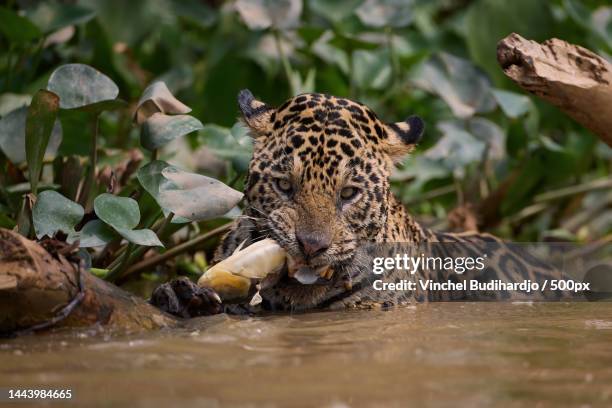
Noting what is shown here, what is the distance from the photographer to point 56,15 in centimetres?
1033

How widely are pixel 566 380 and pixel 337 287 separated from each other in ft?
9.46

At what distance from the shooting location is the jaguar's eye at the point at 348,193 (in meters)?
7.55

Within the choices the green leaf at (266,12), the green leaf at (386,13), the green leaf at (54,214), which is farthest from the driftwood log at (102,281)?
the green leaf at (386,13)

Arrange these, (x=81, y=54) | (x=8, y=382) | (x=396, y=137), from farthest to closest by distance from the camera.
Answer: (x=81, y=54) < (x=396, y=137) < (x=8, y=382)

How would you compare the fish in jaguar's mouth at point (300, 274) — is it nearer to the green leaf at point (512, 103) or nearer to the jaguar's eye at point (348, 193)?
the jaguar's eye at point (348, 193)

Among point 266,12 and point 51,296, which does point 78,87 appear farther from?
point 266,12

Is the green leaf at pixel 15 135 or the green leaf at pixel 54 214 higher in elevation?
the green leaf at pixel 15 135

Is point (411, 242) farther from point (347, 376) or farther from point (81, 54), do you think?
point (81, 54)

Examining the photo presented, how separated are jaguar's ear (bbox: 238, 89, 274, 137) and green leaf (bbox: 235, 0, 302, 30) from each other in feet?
8.60

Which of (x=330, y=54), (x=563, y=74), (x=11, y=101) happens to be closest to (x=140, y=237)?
(x=563, y=74)

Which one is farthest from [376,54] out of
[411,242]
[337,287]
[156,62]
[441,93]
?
[337,287]

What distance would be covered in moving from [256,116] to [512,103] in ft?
12.8

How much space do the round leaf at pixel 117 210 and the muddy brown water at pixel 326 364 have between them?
2.66 ft

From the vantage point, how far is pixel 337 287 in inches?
302
